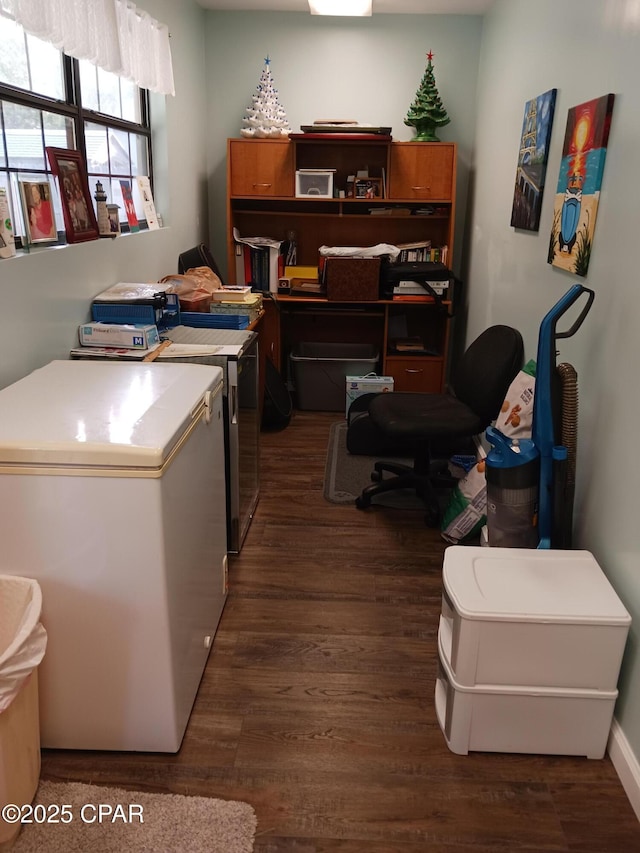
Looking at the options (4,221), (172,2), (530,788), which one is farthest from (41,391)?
(172,2)

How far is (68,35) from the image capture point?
231 cm

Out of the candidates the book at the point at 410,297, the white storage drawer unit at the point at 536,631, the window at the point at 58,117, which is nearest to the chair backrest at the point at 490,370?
the book at the point at 410,297

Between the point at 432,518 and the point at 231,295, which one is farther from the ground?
the point at 231,295

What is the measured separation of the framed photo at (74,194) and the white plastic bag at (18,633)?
143 centimetres

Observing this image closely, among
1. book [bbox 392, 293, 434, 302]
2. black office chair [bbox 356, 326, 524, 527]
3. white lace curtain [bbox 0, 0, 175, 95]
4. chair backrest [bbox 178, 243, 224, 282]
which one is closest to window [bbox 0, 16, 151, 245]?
white lace curtain [bbox 0, 0, 175, 95]

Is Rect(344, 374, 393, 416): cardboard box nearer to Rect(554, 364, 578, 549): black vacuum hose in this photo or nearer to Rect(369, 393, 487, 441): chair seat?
Rect(369, 393, 487, 441): chair seat

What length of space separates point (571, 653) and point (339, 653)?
755 mm

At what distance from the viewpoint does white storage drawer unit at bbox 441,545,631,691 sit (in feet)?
5.53

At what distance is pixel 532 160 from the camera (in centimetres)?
288

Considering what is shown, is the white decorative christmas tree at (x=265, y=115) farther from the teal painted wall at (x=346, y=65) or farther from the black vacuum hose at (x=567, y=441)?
the black vacuum hose at (x=567, y=441)

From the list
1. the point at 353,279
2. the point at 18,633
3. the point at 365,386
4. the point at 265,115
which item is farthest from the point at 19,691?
the point at 265,115

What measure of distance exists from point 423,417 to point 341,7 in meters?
2.44

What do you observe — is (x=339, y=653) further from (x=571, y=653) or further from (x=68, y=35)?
(x=68, y=35)

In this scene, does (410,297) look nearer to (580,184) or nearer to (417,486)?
(417,486)
